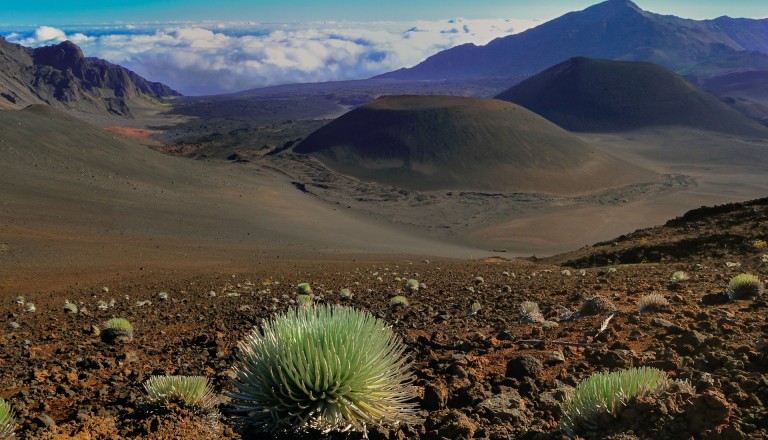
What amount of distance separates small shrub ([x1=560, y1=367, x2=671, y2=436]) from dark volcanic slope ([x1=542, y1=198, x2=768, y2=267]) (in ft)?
26.6

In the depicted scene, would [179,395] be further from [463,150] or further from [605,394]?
[463,150]

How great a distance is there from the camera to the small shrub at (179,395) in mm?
2953

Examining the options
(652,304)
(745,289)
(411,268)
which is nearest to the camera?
(652,304)

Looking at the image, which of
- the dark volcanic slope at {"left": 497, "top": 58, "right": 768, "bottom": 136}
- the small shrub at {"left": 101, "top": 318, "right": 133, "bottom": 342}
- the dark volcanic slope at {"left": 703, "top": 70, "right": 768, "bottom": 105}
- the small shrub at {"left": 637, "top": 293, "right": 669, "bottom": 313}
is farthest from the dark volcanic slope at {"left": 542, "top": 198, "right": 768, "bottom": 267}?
the dark volcanic slope at {"left": 703, "top": 70, "right": 768, "bottom": 105}

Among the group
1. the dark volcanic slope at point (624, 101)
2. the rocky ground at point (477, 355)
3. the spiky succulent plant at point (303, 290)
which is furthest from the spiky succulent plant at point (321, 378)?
the dark volcanic slope at point (624, 101)

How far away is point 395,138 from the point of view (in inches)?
2039

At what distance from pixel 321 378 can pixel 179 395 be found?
911 millimetres

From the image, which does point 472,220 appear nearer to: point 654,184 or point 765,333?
point 654,184

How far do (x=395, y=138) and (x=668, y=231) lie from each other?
124 ft

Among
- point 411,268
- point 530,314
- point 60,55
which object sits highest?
point 60,55

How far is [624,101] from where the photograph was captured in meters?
88.7

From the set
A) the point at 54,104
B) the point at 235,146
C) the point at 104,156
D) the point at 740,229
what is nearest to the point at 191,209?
the point at 104,156

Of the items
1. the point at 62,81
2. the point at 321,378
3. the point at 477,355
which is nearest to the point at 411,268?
the point at 477,355

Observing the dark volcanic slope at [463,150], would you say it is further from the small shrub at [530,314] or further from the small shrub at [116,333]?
the small shrub at [116,333]
